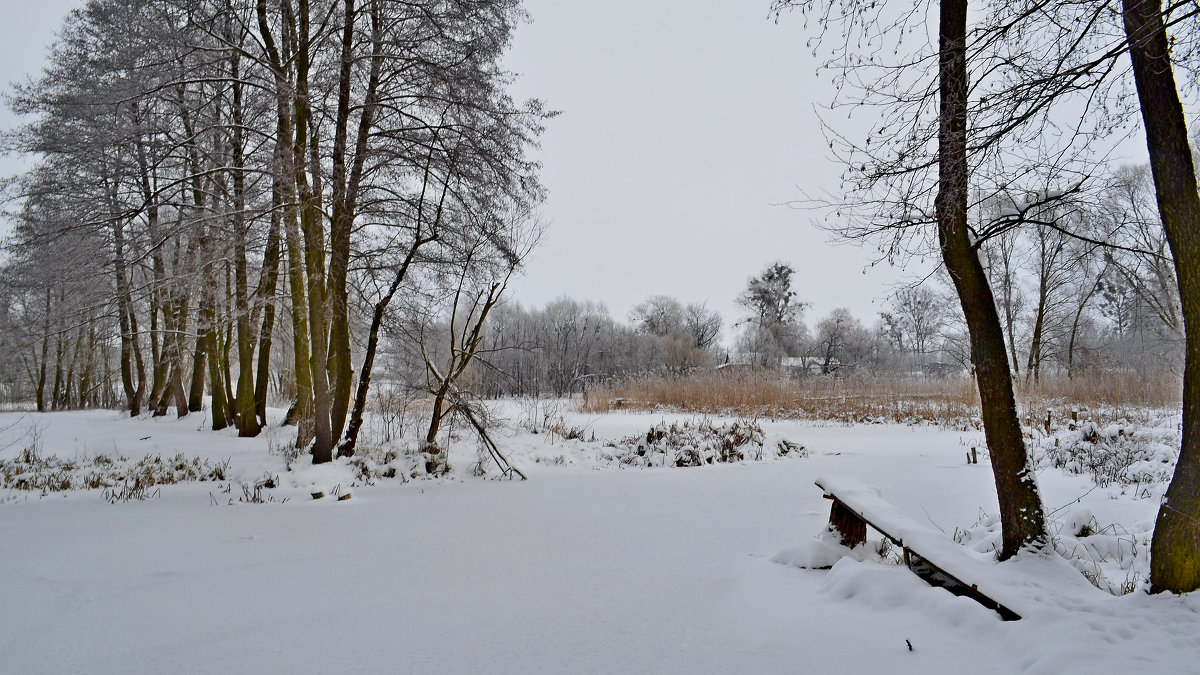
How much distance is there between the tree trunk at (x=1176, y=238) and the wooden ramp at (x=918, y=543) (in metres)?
0.72

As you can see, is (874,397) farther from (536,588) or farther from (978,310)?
(536,588)

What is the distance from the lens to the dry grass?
1420 centimetres

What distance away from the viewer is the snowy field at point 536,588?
8.11 ft

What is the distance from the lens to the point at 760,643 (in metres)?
2.62

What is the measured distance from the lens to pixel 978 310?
354cm

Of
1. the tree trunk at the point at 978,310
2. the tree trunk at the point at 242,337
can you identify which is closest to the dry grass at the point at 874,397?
the tree trunk at the point at 242,337

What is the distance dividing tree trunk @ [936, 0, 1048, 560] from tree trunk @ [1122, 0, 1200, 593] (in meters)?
0.65

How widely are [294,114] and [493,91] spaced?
105 inches

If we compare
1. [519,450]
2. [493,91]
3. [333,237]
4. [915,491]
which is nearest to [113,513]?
[333,237]

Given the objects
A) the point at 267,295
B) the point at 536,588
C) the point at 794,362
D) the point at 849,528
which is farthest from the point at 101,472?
the point at 794,362

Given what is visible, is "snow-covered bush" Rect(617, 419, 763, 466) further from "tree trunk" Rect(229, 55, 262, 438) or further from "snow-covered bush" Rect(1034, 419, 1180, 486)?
"tree trunk" Rect(229, 55, 262, 438)

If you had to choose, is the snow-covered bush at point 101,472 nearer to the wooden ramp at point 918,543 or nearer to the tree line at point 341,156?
the tree line at point 341,156

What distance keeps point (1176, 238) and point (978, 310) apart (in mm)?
928

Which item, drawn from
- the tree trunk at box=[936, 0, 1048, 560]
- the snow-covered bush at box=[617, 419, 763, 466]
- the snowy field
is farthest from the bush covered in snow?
the tree trunk at box=[936, 0, 1048, 560]
